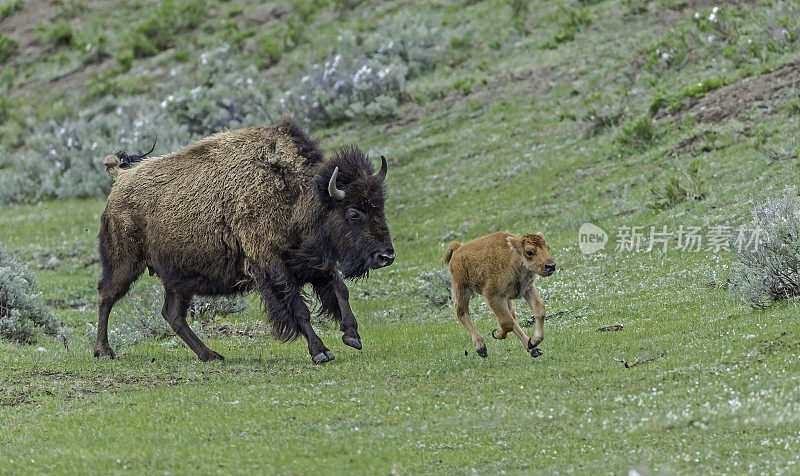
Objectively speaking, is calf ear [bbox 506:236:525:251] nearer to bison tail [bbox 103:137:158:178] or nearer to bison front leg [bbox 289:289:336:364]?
bison front leg [bbox 289:289:336:364]

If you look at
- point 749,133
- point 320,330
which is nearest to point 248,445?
point 320,330

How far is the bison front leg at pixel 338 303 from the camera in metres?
11.6

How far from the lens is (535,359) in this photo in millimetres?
10359

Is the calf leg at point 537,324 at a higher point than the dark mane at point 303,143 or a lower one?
lower

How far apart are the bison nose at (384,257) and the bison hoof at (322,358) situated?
1247mm

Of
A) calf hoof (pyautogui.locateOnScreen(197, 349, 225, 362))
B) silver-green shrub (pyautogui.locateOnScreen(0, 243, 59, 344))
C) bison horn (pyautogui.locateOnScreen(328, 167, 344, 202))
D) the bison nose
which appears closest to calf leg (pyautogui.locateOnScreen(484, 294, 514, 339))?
the bison nose

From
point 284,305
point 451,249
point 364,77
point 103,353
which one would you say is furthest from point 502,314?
point 364,77

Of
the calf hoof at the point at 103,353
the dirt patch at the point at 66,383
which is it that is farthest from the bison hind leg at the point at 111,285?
the dirt patch at the point at 66,383

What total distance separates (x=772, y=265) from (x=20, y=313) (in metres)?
10.9

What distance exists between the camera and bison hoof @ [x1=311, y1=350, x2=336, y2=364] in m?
11.4

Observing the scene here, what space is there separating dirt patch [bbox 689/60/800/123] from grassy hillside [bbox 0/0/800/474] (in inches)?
3.9

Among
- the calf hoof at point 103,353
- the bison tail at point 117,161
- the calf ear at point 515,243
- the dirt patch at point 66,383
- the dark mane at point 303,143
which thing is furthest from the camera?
the bison tail at point 117,161

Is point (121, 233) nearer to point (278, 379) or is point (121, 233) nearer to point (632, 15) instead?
point (278, 379)

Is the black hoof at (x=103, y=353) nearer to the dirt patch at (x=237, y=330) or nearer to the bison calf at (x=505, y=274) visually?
the dirt patch at (x=237, y=330)
